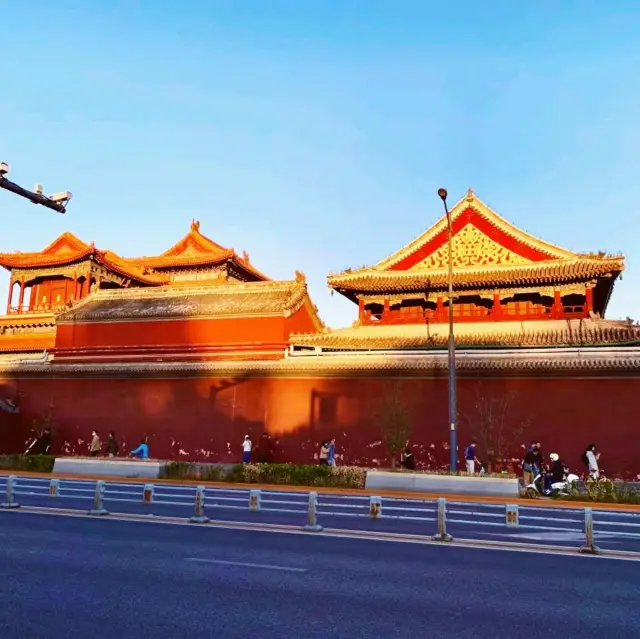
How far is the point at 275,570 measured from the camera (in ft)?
23.9

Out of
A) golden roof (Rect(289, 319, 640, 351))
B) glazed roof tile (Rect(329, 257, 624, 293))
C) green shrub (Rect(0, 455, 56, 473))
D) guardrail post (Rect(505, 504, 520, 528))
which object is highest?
glazed roof tile (Rect(329, 257, 624, 293))

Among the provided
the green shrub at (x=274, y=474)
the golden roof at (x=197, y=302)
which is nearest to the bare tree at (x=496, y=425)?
the green shrub at (x=274, y=474)

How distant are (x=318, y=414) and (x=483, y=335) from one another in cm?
689

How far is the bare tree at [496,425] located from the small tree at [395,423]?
7.74 feet

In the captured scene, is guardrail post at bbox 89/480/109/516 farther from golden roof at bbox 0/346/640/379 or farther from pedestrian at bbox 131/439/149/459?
golden roof at bbox 0/346/640/379

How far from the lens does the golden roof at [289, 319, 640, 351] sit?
21.7 metres

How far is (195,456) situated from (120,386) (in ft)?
15.0

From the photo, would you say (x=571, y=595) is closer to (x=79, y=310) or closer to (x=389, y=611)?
(x=389, y=611)

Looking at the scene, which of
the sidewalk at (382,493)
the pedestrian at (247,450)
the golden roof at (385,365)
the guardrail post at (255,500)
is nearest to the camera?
the guardrail post at (255,500)

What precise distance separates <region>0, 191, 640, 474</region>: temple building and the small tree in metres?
0.09

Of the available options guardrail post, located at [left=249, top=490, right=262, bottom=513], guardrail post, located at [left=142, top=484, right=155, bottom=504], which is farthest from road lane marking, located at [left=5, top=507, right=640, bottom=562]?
guardrail post, located at [left=249, top=490, right=262, bottom=513]

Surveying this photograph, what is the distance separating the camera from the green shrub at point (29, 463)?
22938 millimetres

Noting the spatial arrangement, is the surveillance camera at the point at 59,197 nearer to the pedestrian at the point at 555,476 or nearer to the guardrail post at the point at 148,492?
the guardrail post at the point at 148,492

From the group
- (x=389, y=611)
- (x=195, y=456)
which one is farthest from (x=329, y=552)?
(x=195, y=456)
